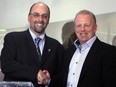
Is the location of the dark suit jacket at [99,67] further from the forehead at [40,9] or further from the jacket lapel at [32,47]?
the forehead at [40,9]

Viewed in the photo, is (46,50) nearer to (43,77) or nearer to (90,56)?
(43,77)

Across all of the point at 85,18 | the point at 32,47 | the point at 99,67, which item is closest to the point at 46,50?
the point at 32,47

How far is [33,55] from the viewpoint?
7.66ft

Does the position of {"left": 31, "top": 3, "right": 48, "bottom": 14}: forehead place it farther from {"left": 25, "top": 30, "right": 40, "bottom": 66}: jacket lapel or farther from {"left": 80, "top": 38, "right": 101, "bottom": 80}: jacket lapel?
{"left": 80, "top": 38, "right": 101, "bottom": 80}: jacket lapel

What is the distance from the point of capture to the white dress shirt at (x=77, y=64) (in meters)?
2.14

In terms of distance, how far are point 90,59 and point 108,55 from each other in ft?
0.49

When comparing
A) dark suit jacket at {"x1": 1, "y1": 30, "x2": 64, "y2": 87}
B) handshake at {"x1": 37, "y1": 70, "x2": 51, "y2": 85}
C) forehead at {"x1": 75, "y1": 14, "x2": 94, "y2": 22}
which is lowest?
handshake at {"x1": 37, "y1": 70, "x2": 51, "y2": 85}

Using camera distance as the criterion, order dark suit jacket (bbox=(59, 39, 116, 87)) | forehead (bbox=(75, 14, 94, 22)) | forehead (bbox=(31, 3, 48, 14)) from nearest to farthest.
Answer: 1. dark suit jacket (bbox=(59, 39, 116, 87))
2. forehead (bbox=(75, 14, 94, 22))
3. forehead (bbox=(31, 3, 48, 14))

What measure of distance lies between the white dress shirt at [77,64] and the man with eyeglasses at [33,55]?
0.64 feet

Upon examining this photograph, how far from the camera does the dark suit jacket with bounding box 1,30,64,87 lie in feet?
7.31

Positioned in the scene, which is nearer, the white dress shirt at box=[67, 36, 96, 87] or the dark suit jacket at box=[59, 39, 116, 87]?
the dark suit jacket at box=[59, 39, 116, 87]

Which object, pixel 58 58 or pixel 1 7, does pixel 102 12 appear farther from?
pixel 1 7

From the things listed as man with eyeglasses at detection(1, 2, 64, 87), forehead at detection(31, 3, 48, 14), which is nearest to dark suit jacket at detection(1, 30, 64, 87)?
man with eyeglasses at detection(1, 2, 64, 87)

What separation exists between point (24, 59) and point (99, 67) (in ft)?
2.16
